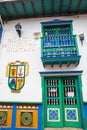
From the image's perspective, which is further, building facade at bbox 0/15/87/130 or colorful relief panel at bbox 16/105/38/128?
building facade at bbox 0/15/87/130

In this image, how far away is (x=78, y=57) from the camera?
649 centimetres

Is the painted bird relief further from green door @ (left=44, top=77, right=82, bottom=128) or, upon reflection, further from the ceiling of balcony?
the ceiling of balcony

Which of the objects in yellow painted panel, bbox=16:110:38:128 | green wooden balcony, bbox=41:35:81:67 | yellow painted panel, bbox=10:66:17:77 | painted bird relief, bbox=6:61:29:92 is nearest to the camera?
yellow painted panel, bbox=16:110:38:128

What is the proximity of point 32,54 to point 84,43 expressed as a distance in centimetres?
232

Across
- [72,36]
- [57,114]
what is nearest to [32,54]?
[72,36]

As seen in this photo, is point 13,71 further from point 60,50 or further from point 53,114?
point 53,114

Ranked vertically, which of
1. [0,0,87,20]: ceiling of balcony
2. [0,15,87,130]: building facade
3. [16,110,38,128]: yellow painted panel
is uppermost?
[0,0,87,20]: ceiling of balcony

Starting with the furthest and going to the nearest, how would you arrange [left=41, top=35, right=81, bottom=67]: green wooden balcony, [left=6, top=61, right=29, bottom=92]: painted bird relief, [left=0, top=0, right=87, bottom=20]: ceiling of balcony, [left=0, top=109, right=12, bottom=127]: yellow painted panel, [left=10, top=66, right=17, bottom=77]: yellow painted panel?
[left=0, top=0, right=87, bottom=20]: ceiling of balcony, [left=10, top=66, right=17, bottom=77]: yellow painted panel, [left=6, top=61, right=29, bottom=92]: painted bird relief, [left=41, top=35, right=81, bottom=67]: green wooden balcony, [left=0, top=109, right=12, bottom=127]: yellow painted panel

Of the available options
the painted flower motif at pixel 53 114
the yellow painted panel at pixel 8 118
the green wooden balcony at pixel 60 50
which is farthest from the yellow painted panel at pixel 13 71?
the painted flower motif at pixel 53 114

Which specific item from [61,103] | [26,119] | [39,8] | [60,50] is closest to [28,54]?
[60,50]

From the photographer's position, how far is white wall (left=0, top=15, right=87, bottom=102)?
659 cm

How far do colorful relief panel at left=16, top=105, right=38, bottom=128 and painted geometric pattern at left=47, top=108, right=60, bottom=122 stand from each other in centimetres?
53

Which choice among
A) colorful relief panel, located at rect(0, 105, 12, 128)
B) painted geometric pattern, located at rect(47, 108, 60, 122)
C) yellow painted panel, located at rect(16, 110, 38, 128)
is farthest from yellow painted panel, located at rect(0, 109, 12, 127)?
painted geometric pattern, located at rect(47, 108, 60, 122)

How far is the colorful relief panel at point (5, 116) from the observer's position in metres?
6.25
